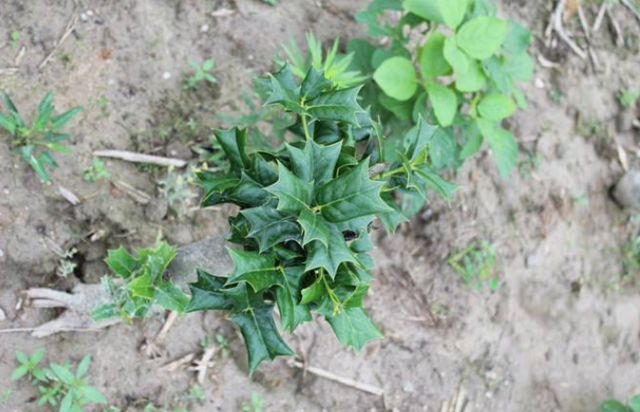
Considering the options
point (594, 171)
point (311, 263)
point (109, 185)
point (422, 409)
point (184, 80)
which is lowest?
point (422, 409)

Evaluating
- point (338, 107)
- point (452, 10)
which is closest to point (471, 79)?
point (452, 10)

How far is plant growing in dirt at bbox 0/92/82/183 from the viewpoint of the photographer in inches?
99.0

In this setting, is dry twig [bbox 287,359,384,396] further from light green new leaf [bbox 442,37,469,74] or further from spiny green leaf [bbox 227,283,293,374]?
light green new leaf [bbox 442,37,469,74]

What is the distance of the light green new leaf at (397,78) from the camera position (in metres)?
2.78

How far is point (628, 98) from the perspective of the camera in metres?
4.11

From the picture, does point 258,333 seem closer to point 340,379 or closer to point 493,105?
point 340,379

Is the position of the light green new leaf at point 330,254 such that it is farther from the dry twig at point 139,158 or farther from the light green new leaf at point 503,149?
the light green new leaf at point 503,149

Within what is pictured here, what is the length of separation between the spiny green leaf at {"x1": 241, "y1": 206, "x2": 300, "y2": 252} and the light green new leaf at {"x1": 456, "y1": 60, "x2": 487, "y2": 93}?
146cm

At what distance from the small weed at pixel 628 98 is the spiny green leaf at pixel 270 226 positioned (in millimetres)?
3293

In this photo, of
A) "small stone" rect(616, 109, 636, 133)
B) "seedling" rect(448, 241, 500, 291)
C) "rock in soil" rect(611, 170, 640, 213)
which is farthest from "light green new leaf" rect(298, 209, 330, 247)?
"small stone" rect(616, 109, 636, 133)

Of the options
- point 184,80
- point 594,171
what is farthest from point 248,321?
point 594,171

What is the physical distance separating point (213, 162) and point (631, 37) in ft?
10.3

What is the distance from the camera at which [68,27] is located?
2.81 metres

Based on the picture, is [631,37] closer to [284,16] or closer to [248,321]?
[284,16]
